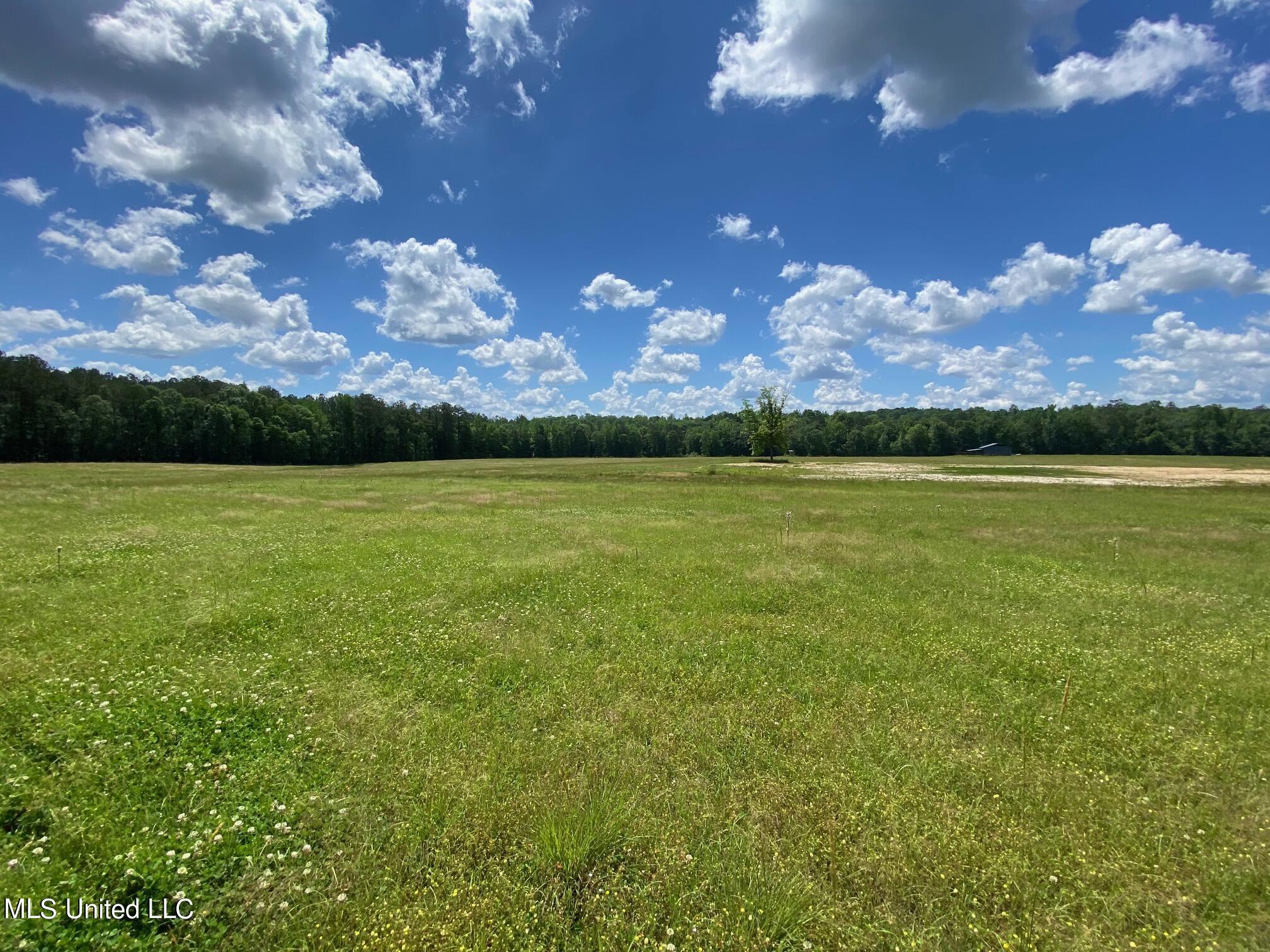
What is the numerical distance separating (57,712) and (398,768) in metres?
4.58

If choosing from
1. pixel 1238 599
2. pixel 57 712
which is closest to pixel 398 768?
pixel 57 712

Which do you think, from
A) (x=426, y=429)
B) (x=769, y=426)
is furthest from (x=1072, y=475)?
(x=426, y=429)

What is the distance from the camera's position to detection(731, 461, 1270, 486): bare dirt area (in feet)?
152

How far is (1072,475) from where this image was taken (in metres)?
55.0

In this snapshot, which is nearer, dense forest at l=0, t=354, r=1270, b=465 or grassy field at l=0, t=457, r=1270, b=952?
grassy field at l=0, t=457, r=1270, b=952

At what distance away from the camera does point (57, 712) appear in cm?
656

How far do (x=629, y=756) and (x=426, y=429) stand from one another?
13657 cm

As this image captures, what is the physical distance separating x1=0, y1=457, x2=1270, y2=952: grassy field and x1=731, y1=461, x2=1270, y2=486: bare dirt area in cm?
3805

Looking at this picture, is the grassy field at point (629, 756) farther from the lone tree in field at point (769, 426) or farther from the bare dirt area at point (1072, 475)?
the lone tree in field at point (769, 426)

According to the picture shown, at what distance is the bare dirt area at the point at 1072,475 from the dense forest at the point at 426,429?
35833 mm

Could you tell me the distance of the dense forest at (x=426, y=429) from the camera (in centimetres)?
Result: 8219

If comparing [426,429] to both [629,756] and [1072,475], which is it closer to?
[1072,475]

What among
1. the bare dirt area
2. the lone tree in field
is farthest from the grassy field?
the lone tree in field

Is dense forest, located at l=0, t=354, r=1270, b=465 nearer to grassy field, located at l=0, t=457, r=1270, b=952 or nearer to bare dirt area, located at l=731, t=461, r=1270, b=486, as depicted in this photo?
bare dirt area, located at l=731, t=461, r=1270, b=486
